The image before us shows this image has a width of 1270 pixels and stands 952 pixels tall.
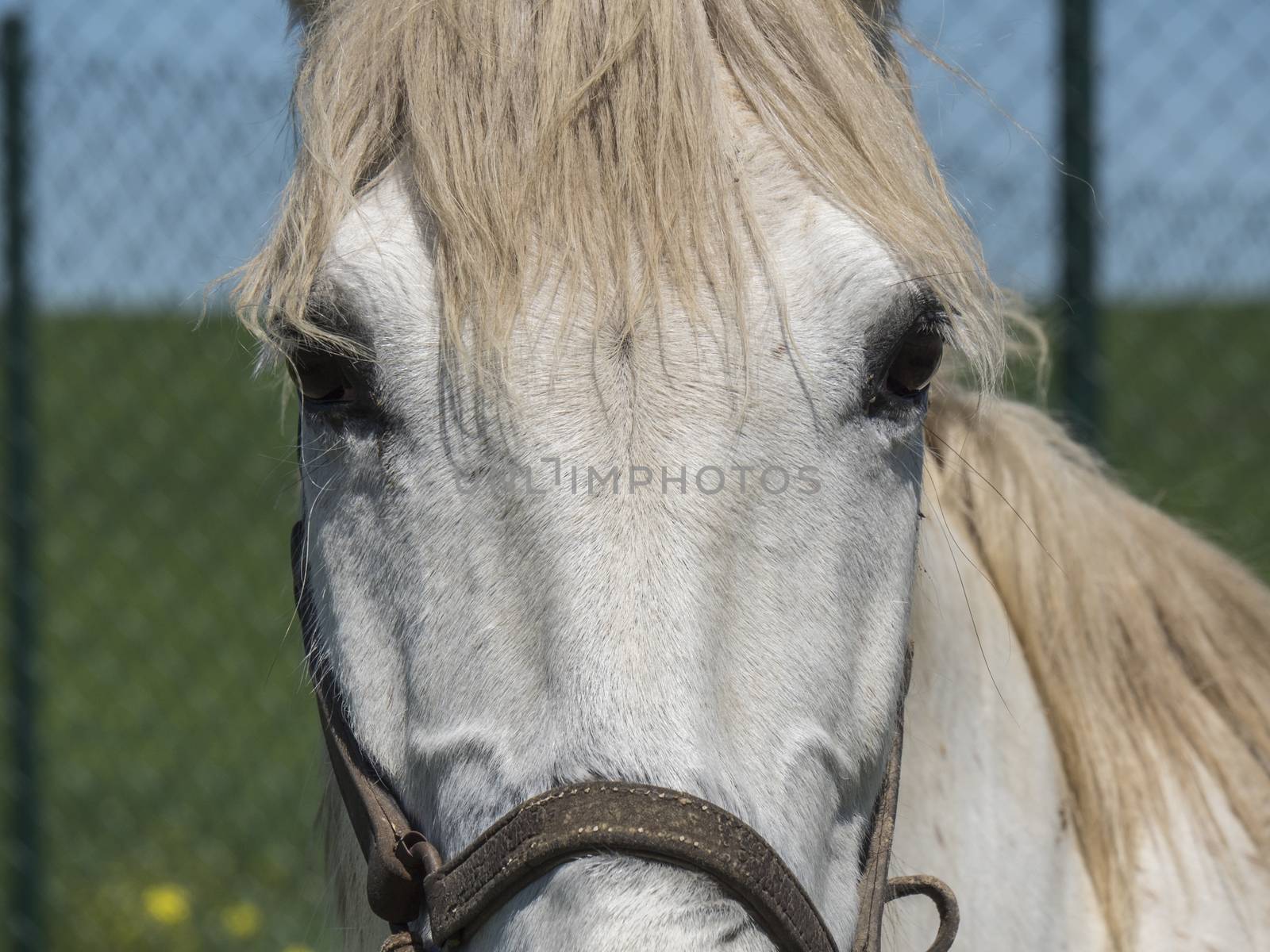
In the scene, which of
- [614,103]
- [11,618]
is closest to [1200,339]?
[614,103]

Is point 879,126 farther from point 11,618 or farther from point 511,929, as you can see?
point 11,618

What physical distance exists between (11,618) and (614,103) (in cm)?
275

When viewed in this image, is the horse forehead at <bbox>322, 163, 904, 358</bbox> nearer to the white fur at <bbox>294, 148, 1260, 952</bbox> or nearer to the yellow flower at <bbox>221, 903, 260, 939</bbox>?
the white fur at <bbox>294, 148, 1260, 952</bbox>

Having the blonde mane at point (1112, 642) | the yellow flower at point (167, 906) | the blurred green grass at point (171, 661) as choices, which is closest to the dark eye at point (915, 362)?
the blonde mane at point (1112, 642)

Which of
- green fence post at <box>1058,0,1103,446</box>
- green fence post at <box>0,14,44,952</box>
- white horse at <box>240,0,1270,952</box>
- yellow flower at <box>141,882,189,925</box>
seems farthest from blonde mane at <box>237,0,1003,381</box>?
yellow flower at <box>141,882,189,925</box>

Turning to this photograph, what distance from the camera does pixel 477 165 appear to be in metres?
1.13

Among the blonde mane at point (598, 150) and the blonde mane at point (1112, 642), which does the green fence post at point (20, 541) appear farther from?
the blonde mane at point (1112, 642)

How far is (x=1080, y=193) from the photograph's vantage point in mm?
2879

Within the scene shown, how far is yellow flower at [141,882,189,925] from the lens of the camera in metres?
3.11

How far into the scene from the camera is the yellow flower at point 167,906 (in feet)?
10.2

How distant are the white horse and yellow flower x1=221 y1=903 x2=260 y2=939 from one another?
6.26 feet

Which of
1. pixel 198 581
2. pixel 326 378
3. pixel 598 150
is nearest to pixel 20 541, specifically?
pixel 198 581

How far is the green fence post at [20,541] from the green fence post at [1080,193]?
2.64m

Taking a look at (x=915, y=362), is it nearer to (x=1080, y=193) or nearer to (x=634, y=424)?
(x=634, y=424)
